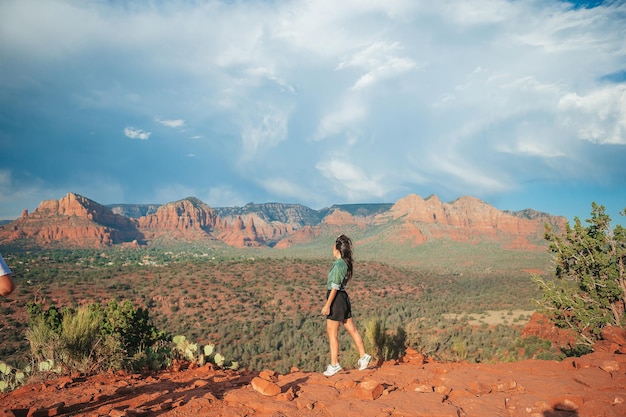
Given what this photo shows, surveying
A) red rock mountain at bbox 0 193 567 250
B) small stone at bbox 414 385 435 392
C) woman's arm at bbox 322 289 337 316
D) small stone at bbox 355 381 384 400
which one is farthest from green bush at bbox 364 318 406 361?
red rock mountain at bbox 0 193 567 250

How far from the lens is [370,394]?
12.4 ft

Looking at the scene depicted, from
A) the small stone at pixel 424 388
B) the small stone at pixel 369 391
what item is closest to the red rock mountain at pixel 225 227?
the small stone at pixel 424 388

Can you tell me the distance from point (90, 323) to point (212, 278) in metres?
37.9

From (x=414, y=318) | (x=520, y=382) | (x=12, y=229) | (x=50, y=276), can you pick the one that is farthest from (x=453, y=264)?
(x=12, y=229)

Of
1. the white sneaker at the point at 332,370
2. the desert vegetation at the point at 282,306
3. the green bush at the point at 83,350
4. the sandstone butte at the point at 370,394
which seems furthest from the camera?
the desert vegetation at the point at 282,306

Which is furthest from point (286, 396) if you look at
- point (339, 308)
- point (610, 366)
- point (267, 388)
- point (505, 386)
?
point (610, 366)

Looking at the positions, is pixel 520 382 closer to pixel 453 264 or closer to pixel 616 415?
pixel 616 415

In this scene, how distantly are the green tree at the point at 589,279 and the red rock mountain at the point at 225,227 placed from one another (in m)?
101

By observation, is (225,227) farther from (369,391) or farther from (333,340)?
(369,391)

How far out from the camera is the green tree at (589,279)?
346 inches

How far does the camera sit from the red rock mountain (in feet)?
369

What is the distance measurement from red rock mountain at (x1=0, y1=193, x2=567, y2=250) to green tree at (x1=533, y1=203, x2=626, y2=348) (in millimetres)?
101474

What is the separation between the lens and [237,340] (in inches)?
982

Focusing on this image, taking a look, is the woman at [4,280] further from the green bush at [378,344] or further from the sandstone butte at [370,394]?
the green bush at [378,344]
